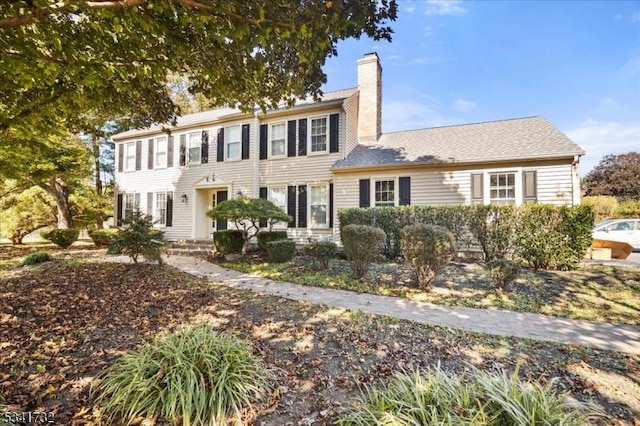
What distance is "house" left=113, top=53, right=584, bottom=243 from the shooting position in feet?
33.4

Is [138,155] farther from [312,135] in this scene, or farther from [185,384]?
[185,384]

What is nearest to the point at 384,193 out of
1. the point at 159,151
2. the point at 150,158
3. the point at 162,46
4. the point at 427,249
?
the point at 427,249

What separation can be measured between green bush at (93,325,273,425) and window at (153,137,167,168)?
→ 14.8 m

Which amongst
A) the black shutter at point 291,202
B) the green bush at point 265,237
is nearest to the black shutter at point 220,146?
the black shutter at point 291,202

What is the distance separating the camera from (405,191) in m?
11.3

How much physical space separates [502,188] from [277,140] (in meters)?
9.15

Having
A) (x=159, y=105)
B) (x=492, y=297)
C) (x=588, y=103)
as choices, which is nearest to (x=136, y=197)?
(x=159, y=105)

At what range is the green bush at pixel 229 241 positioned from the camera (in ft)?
35.9

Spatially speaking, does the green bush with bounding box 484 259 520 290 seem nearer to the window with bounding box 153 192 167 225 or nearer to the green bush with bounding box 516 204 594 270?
the green bush with bounding box 516 204 594 270

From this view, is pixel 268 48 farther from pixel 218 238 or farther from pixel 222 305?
pixel 218 238

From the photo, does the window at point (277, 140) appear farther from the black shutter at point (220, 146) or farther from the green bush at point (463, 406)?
the green bush at point (463, 406)

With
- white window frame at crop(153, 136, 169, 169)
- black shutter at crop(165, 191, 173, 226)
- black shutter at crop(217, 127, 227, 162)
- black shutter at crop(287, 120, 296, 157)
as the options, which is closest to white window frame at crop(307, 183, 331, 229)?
black shutter at crop(287, 120, 296, 157)

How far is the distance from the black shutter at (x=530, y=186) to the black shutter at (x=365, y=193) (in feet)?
17.0

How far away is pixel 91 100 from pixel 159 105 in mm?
1276
